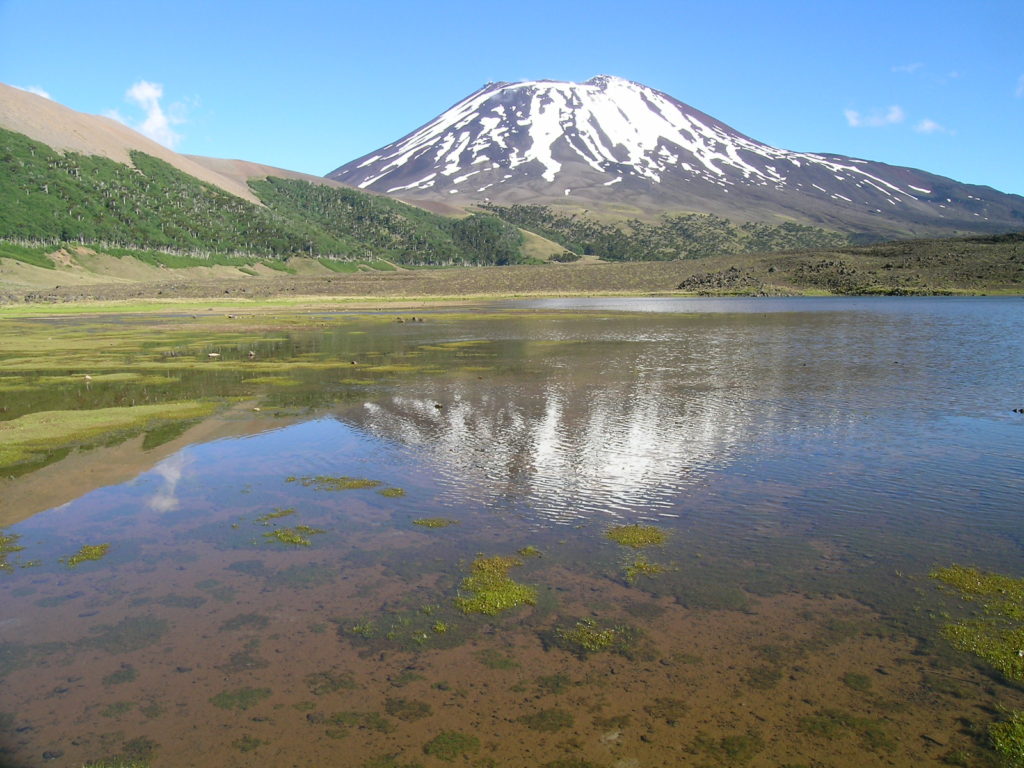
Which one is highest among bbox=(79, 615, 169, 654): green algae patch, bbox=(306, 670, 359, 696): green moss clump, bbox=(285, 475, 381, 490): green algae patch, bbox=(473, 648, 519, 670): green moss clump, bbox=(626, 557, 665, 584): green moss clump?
bbox=(626, 557, 665, 584): green moss clump

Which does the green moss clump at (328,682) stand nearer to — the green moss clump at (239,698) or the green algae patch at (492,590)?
→ the green moss clump at (239,698)

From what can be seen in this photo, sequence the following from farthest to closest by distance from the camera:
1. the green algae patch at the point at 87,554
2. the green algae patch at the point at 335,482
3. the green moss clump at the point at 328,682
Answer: the green algae patch at the point at 335,482, the green algae patch at the point at 87,554, the green moss clump at the point at 328,682

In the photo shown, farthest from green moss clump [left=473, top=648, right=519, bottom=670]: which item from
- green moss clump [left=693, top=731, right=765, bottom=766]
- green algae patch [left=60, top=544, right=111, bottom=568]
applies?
green algae patch [left=60, top=544, right=111, bottom=568]

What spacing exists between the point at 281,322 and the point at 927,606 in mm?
57159

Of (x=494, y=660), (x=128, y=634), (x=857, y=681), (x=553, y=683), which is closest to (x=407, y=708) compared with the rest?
(x=494, y=660)

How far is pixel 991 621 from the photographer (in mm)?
7875

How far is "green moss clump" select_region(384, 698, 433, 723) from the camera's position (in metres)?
6.49

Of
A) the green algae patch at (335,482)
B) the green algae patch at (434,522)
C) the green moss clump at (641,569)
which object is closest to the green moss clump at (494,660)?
the green moss clump at (641,569)

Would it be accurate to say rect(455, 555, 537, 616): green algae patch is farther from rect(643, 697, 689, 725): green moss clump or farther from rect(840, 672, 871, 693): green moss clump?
rect(840, 672, 871, 693): green moss clump

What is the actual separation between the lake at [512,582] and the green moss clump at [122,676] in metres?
0.10

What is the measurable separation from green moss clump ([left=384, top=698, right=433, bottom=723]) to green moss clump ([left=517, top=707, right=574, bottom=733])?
906 millimetres

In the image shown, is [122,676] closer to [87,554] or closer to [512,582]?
[87,554]

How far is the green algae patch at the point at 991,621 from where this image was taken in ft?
23.6

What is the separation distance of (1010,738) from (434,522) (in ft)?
25.3
